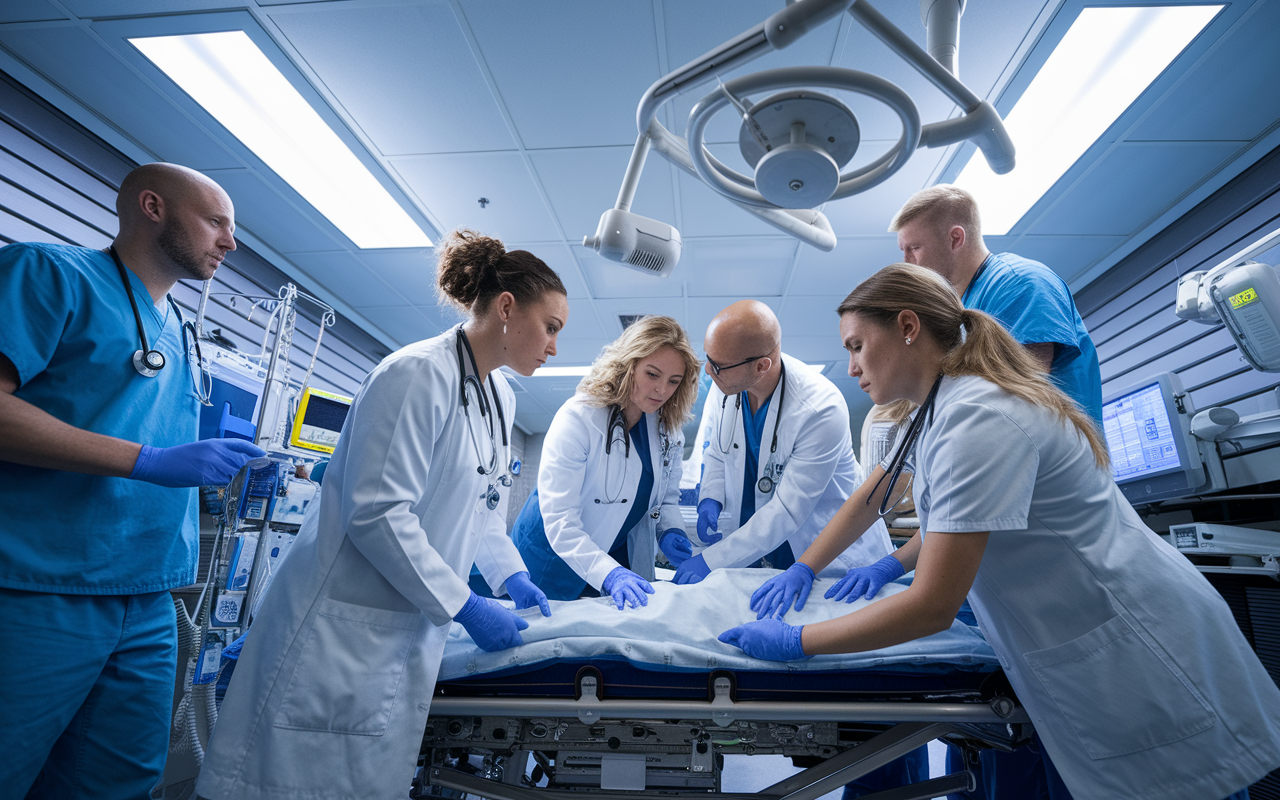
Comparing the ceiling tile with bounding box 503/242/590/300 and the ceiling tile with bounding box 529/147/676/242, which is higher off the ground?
the ceiling tile with bounding box 529/147/676/242

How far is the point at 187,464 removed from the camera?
4.70 ft

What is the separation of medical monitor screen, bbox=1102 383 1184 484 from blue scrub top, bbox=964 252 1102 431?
57.8 inches

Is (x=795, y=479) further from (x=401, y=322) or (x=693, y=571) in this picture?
(x=401, y=322)

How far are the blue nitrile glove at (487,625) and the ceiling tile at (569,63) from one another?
7.48 ft

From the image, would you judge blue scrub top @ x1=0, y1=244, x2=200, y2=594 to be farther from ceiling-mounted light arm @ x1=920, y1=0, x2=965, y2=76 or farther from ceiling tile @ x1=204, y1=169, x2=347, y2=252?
ceiling tile @ x1=204, y1=169, x2=347, y2=252

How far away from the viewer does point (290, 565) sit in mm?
1271

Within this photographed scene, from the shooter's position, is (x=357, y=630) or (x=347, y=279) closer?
(x=357, y=630)

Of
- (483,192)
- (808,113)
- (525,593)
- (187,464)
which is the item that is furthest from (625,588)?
(483,192)

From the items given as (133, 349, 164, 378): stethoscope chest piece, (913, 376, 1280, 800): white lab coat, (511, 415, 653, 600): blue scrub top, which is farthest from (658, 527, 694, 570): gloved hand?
(133, 349, 164, 378): stethoscope chest piece

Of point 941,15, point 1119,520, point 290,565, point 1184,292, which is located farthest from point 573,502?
point 1184,292

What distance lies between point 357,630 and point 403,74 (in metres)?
2.54

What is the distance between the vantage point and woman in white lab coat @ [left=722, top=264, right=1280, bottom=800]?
1.01 metres

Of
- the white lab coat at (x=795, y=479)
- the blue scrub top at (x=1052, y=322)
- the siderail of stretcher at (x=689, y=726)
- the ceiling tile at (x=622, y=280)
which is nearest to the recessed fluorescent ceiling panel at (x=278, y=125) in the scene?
the ceiling tile at (x=622, y=280)

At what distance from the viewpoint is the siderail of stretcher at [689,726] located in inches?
46.9
